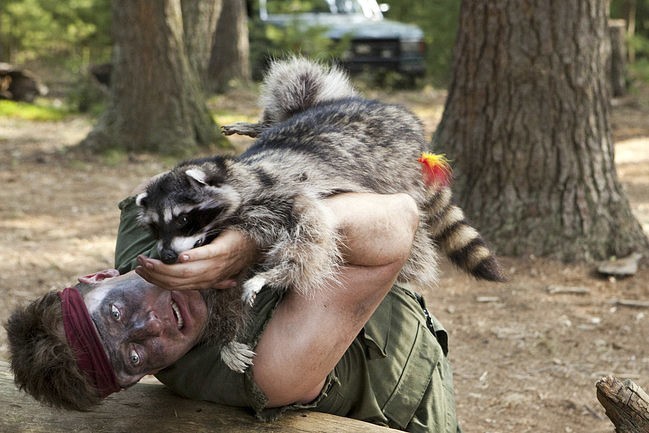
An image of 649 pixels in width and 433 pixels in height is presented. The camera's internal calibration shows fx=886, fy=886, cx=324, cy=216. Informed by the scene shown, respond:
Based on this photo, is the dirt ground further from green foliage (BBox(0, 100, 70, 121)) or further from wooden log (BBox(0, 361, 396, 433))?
green foliage (BBox(0, 100, 70, 121))

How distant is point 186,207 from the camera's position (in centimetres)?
272

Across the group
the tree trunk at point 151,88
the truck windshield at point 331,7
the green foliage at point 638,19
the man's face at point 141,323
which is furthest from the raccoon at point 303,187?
the green foliage at point 638,19

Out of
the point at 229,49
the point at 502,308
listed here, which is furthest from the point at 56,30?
the point at 502,308

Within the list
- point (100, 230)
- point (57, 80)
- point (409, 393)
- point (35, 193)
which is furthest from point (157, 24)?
point (57, 80)

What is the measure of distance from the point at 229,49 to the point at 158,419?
11.5 meters

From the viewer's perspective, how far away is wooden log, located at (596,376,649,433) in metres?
2.32

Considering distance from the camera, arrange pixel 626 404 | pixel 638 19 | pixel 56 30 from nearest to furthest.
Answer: pixel 626 404, pixel 56 30, pixel 638 19

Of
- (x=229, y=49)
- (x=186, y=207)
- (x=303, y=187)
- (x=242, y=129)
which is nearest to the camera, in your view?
(x=186, y=207)

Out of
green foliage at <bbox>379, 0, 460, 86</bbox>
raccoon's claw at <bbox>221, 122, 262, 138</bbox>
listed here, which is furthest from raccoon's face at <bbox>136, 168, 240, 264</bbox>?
green foliage at <bbox>379, 0, 460, 86</bbox>

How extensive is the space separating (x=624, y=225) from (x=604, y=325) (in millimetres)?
1020

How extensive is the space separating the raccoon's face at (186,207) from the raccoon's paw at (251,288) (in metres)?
0.25

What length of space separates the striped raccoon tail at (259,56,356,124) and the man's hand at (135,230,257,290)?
1285mm

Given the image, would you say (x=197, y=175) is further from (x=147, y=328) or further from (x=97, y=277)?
(x=147, y=328)

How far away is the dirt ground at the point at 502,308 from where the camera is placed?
388 cm
